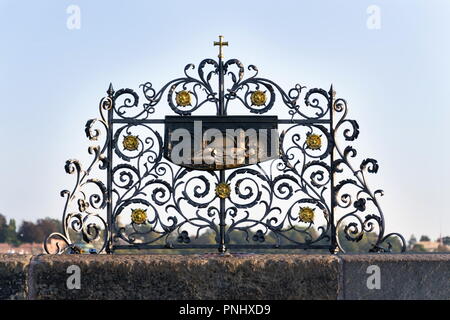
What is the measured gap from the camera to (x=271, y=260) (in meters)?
5.68

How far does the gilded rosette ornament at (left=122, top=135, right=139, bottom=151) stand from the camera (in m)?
6.72

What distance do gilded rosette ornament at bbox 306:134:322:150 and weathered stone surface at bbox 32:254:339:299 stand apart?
4.59 feet

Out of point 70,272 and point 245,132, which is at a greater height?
point 245,132

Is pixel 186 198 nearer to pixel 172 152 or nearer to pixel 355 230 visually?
pixel 172 152

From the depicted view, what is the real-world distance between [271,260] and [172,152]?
4.98 ft

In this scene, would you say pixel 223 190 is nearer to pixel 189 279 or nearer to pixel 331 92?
pixel 189 279

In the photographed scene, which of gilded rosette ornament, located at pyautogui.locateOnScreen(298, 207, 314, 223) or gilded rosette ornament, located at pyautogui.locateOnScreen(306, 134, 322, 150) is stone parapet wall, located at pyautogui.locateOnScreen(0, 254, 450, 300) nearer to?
gilded rosette ornament, located at pyautogui.locateOnScreen(298, 207, 314, 223)

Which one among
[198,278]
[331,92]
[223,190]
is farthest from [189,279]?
[331,92]

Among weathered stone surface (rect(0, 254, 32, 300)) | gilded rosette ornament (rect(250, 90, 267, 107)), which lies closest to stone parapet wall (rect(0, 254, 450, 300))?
weathered stone surface (rect(0, 254, 32, 300))

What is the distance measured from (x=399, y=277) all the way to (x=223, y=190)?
1694 millimetres

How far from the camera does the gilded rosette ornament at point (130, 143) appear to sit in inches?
265

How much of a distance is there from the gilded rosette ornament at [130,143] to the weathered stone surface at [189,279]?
1.35 m

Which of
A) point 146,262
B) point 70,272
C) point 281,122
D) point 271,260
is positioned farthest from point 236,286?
point 281,122

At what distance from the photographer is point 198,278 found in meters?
5.63
